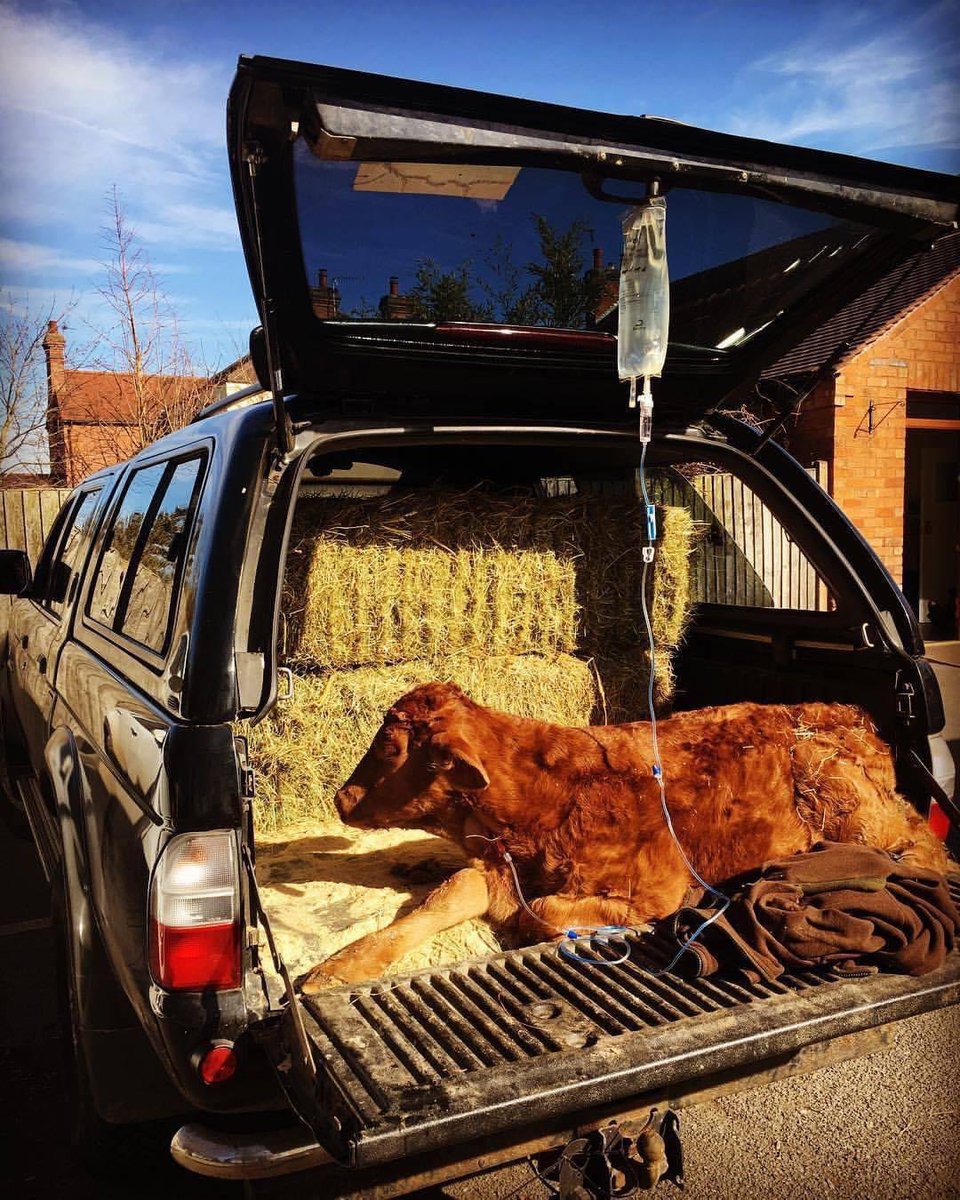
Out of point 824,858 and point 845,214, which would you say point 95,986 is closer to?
point 824,858

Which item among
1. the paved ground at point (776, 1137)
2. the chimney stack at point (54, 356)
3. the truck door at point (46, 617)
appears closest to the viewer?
the paved ground at point (776, 1137)

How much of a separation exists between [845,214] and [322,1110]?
260 cm

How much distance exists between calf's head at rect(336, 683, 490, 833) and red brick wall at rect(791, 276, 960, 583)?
32.3ft

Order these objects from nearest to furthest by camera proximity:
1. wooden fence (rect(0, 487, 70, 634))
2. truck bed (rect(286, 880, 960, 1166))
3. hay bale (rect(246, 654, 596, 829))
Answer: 1. truck bed (rect(286, 880, 960, 1166))
2. hay bale (rect(246, 654, 596, 829))
3. wooden fence (rect(0, 487, 70, 634))

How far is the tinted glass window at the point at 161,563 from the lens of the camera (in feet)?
8.46

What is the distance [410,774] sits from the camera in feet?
10.3

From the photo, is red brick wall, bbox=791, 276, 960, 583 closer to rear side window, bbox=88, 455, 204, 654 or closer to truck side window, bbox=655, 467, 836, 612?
truck side window, bbox=655, 467, 836, 612

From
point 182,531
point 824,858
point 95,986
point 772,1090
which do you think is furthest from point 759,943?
point 182,531

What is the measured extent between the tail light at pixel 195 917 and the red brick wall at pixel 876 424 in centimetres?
1111

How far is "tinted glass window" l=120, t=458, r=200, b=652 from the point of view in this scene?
8.46 ft

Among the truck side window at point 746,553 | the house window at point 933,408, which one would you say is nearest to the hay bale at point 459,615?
the truck side window at point 746,553

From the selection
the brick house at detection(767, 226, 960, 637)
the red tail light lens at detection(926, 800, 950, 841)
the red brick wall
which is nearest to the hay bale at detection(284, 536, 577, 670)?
the red tail light lens at detection(926, 800, 950, 841)

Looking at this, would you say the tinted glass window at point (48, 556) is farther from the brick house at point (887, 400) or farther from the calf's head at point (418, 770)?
the brick house at point (887, 400)

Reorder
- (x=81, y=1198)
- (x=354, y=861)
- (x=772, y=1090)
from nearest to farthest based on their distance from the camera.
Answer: (x=81, y=1198) → (x=772, y=1090) → (x=354, y=861)
